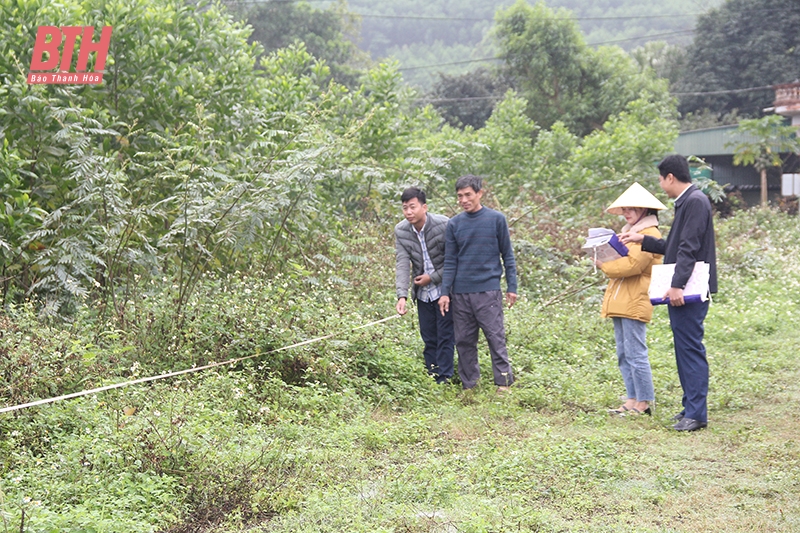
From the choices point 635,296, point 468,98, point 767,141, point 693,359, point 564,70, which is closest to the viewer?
point 693,359

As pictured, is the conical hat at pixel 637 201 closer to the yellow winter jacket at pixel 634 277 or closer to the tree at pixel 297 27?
the yellow winter jacket at pixel 634 277

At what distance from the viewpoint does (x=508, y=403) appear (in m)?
7.07

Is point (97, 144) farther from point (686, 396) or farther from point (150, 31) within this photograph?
point (686, 396)

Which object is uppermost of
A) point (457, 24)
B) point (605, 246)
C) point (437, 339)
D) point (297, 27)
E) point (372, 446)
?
point (457, 24)

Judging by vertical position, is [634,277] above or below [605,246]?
below

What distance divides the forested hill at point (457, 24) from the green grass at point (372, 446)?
8487 cm

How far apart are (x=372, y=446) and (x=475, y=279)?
2.19 metres

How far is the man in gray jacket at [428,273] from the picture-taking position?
308 inches

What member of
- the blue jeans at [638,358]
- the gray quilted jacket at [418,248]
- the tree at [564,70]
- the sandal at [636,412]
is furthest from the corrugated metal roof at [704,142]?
the sandal at [636,412]

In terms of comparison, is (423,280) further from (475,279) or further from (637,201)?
(637,201)

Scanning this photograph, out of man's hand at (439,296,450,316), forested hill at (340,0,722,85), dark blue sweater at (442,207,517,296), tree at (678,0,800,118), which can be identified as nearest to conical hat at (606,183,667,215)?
dark blue sweater at (442,207,517,296)

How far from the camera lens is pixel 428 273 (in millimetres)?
7859

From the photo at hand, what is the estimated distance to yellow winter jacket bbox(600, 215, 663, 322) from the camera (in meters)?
6.86

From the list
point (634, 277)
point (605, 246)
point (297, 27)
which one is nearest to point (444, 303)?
point (605, 246)
